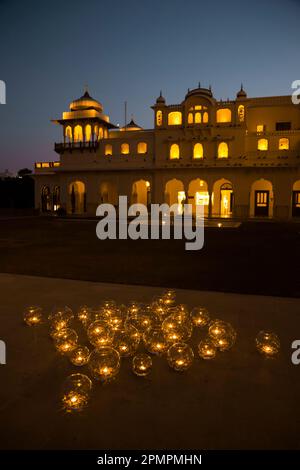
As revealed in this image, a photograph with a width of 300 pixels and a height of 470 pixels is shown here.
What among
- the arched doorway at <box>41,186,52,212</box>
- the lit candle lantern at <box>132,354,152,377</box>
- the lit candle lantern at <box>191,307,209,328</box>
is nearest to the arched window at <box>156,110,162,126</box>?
the arched doorway at <box>41,186,52,212</box>

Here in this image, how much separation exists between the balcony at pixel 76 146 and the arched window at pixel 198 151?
10.7 m

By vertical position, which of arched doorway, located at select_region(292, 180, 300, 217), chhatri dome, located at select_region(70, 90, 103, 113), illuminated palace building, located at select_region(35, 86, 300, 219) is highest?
chhatri dome, located at select_region(70, 90, 103, 113)

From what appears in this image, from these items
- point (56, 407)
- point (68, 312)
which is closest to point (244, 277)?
point (68, 312)

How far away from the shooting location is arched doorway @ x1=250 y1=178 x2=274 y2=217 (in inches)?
1232

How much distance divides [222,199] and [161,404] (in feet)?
104

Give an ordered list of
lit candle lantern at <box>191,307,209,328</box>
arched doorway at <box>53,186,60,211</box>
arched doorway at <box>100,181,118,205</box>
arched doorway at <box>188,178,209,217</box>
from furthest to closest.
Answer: arched doorway at <box>53,186,60,211</box>, arched doorway at <box>100,181,118,205</box>, arched doorway at <box>188,178,209,217</box>, lit candle lantern at <box>191,307,209,328</box>

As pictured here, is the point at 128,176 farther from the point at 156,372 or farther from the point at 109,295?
the point at 156,372

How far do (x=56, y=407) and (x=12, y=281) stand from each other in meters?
4.56

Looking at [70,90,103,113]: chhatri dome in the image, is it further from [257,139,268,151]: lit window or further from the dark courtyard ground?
the dark courtyard ground

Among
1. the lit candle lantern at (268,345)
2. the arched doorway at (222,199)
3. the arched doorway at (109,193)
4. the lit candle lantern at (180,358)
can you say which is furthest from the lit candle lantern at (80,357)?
the arched doorway at (109,193)

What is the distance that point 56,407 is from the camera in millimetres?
2637

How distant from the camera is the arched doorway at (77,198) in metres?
37.2

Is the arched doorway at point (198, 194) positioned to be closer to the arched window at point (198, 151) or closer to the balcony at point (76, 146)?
the arched window at point (198, 151)

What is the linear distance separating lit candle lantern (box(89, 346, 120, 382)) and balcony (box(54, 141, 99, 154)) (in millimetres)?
33695
